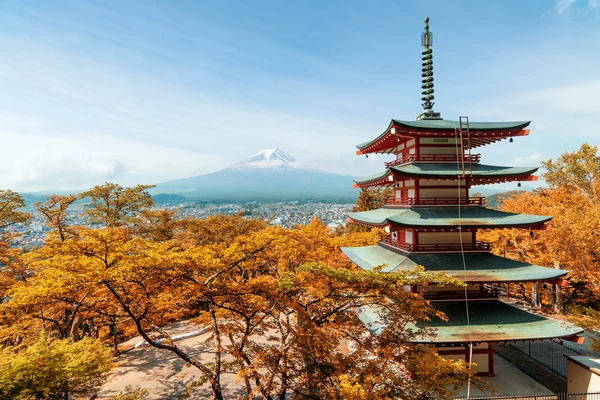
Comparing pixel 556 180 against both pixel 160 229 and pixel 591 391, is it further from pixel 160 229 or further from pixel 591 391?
pixel 160 229

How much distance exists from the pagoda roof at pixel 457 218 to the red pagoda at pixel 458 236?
0.11 ft

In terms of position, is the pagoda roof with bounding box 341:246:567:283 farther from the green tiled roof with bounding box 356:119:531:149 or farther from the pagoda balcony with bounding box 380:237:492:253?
the green tiled roof with bounding box 356:119:531:149

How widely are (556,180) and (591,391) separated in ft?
80.6

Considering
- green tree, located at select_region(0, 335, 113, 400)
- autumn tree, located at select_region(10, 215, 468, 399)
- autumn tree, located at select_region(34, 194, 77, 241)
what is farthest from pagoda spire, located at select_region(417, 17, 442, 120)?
autumn tree, located at select_region(34, 194, 77, 241)

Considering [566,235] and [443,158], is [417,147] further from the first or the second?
[566,235]

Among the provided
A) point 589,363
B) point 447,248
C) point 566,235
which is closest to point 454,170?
point 447,248

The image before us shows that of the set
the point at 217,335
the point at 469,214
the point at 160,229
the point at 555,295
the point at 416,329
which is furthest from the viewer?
the point at 160,229

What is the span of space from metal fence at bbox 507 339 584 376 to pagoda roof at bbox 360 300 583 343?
12.7 feet

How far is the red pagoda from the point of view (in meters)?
10.2

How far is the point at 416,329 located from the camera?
10070mm

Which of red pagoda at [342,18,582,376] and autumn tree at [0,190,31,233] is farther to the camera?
autumn tree at [0,190,31,233]

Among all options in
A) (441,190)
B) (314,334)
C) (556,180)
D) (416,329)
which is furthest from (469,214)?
(556,180)

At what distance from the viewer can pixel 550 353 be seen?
46.3ft

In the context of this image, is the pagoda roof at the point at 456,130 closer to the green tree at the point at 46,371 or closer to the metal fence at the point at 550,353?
the metal fence at the point at 550,353
